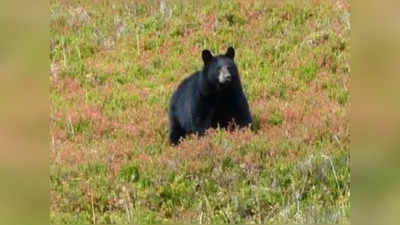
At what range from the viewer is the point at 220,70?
30.4 ft

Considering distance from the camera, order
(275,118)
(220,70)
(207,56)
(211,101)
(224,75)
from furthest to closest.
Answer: (211,101) → (207,56) → (220,70) → (224,75) → (275,118)

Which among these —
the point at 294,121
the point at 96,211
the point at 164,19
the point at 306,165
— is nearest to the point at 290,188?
the point at 306,165

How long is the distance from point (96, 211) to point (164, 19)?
7094 millimetres

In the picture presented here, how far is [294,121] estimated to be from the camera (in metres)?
8.55

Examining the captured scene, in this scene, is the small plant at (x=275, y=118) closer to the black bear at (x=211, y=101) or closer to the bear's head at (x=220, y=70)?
the black bear at (x=211, y=101)

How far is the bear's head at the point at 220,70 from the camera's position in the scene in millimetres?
9188

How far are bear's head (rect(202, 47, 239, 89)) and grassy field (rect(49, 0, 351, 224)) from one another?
0.70 metres

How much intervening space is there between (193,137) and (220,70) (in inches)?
37.4

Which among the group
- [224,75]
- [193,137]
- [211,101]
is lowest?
[193,137]

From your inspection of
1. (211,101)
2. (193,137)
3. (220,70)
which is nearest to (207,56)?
(220,70)

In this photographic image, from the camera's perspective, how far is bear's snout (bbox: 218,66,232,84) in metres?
9.12

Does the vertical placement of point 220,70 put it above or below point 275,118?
above

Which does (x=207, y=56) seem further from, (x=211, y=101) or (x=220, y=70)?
(x=211, y=101)

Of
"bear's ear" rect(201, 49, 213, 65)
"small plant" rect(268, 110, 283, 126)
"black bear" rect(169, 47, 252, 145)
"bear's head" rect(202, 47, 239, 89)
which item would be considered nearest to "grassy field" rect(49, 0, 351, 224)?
"small plant" rect(268, 110, 283, 126)
